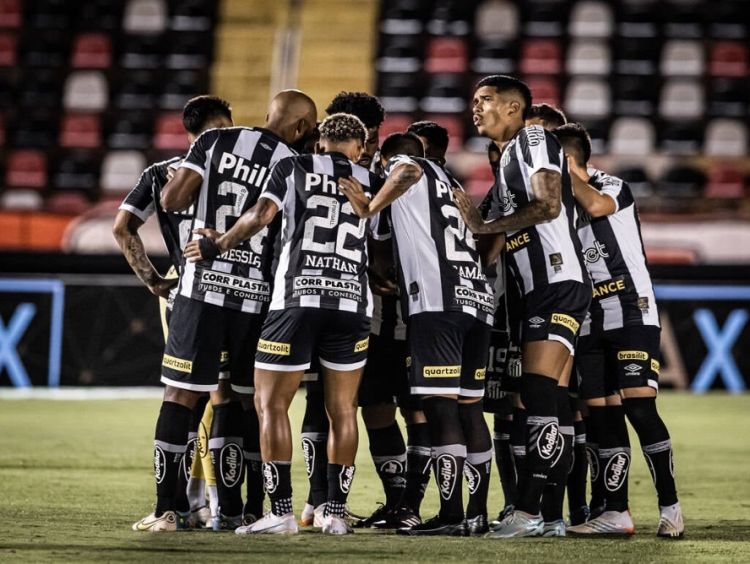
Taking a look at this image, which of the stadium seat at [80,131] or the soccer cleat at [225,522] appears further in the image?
the stadium seat at [80,131]

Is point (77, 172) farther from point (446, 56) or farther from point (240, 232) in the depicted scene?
point (240, 232)

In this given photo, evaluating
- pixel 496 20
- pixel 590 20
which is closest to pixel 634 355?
pixel 496 20

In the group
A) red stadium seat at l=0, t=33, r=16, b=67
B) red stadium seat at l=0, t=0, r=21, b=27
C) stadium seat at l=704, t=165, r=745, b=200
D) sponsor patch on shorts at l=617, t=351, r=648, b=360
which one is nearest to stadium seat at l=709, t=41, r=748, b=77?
stadium seat at l=704, t=165, r=745, b=200

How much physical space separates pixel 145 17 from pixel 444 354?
54.7 ft

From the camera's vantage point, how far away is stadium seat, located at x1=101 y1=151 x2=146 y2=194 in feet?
59.3

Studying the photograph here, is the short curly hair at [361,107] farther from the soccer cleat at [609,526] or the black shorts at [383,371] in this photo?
the soccer cleat at [609,526]

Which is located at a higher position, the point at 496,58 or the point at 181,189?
the point at 496,58

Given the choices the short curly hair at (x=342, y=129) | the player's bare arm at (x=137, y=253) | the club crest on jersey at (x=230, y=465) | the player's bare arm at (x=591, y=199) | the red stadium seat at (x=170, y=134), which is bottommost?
the club crest on jersey at (x=230, y=465)

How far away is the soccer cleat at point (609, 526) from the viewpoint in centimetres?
584

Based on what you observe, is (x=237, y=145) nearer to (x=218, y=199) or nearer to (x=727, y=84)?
(x=218, y=199)

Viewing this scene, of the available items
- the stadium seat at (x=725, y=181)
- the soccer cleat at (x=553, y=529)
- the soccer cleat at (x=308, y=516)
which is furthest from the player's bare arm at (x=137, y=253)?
the stadium seat at (x=725, y=181)

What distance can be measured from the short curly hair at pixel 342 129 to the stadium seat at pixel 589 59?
14.7 m

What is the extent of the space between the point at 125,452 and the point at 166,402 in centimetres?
350

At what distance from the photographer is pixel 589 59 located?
20078 millimetres
